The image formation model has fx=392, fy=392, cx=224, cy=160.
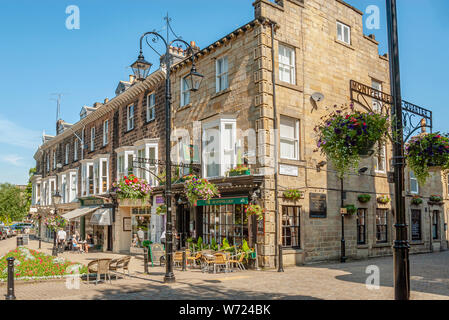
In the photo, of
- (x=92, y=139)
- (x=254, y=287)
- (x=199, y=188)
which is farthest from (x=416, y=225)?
(x=92, y=139)

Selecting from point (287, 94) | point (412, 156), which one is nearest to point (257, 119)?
point (287, 94)

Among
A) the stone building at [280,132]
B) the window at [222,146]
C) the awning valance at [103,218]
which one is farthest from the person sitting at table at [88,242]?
the window at [222,146]

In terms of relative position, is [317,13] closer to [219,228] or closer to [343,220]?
[343,220]

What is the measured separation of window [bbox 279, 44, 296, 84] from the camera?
625 inches

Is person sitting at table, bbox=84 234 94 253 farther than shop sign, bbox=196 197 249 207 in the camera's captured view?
Yes

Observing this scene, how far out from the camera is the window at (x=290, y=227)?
15.2m

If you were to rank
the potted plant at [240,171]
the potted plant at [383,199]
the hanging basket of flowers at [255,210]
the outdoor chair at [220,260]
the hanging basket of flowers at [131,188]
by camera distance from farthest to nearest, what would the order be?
the potted plant at [383,199] → the hanging basket of flowers at [131,188] → the potted plant at [240,171] → the hanging basket of flowers at [255,210] → the outdoor chair at [220,260]

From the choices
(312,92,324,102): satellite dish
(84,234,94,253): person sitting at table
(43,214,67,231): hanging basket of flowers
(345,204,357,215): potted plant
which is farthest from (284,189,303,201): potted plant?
(43,214,67,231): hanging basket of flowers

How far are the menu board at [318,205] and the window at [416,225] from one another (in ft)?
26.8

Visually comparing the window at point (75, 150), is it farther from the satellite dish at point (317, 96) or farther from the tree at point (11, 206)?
the tree at point (11, 206)

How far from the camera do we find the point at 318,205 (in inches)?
631

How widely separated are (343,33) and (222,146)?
8.35 meters

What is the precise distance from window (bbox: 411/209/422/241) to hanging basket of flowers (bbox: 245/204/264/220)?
1168cm

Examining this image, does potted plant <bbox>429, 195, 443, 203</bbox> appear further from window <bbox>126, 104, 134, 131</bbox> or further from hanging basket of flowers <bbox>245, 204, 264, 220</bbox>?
window <bbox>126, 104, 134, 131</bbox>
